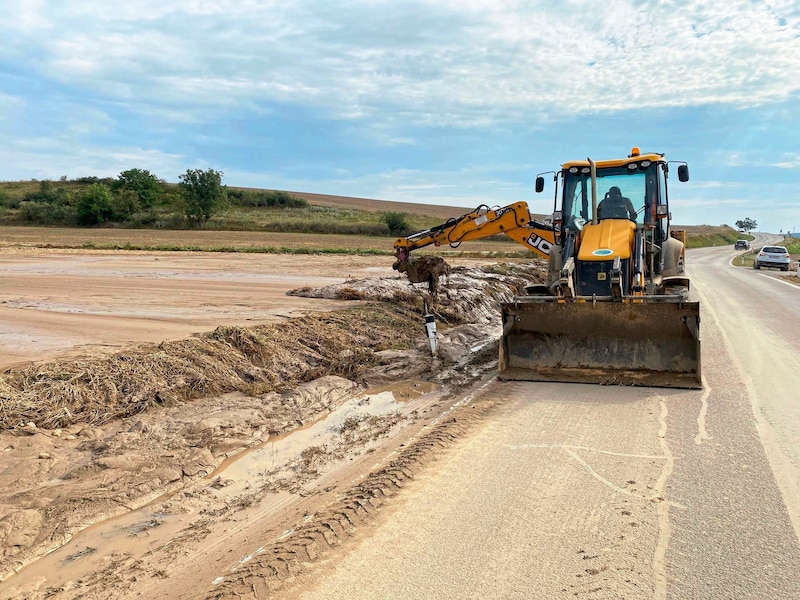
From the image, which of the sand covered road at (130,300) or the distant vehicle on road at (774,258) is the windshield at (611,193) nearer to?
the sand covered road at (130,300)

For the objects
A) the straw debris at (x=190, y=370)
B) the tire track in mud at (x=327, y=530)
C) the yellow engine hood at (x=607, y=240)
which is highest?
the yellow engine hood at (x=607, y=240)

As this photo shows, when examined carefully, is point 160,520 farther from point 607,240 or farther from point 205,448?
point 607,240

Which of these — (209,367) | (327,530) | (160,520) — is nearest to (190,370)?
(209,367)

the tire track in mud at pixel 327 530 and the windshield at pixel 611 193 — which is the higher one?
the windshield at pixel 611 193

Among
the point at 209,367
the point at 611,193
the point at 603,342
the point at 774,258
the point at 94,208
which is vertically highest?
the point at 94,208

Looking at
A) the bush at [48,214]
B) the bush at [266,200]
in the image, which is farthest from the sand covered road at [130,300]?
the bush at [266,200]

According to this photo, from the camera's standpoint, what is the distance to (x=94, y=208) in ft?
215

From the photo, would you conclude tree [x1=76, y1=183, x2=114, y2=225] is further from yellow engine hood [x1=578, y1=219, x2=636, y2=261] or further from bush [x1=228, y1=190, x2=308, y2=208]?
yellow engine hood [x1=578, y1=219, x2=636, y2=261]

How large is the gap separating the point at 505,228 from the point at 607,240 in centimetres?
287

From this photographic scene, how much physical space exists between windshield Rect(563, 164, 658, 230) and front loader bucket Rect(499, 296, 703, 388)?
1.86m

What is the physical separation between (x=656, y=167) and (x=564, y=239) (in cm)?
175

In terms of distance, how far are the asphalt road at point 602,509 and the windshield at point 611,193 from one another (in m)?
3.46

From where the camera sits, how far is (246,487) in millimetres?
5000

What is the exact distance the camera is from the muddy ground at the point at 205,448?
384 centimetres
